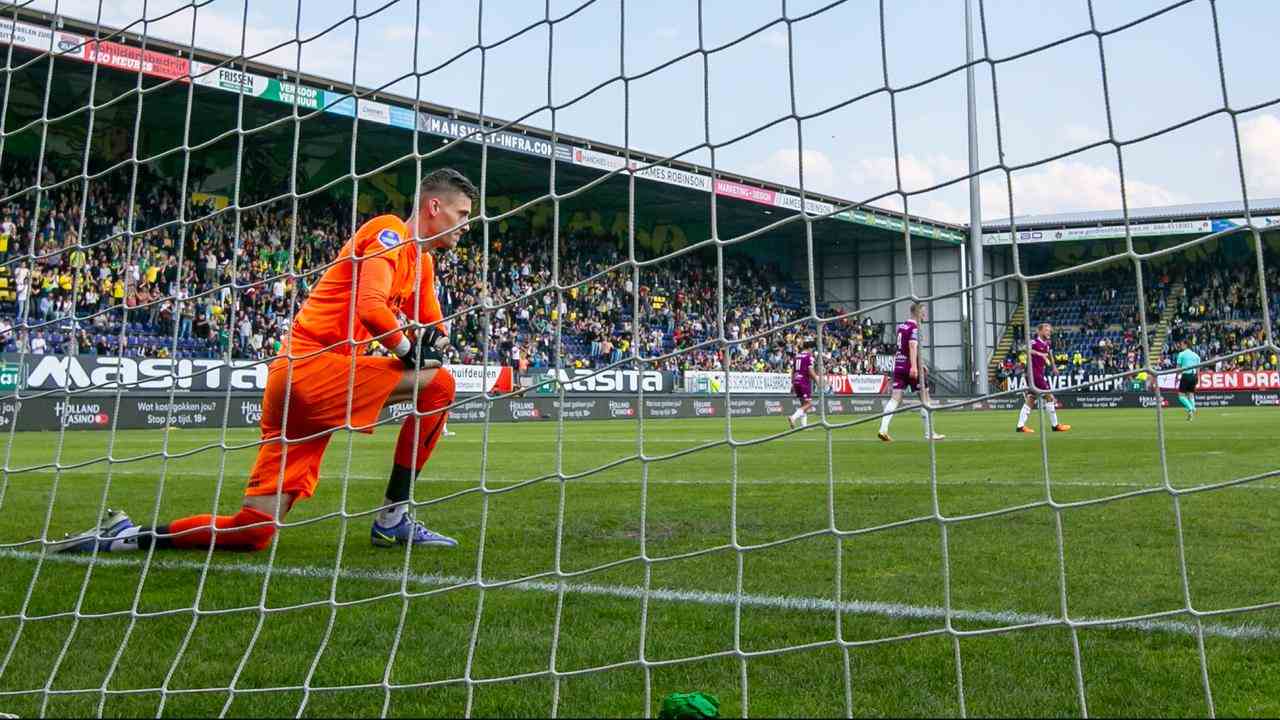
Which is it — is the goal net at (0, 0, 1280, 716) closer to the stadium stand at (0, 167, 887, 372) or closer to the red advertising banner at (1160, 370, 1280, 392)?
the stadium stand at (0, 167, 887, 372)

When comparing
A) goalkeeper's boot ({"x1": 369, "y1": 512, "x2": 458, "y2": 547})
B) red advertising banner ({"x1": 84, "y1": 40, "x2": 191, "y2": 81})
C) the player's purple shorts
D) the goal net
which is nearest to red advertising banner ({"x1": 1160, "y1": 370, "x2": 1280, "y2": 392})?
the player's purple shorts

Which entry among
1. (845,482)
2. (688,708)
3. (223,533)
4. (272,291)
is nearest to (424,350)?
(223,533)

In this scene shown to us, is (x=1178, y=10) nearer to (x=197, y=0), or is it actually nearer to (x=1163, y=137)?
(x=1163, y=137)

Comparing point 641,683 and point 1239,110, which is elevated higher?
point 1239,110

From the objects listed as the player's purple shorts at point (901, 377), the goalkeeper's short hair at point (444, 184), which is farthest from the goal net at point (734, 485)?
the player's purple shorts at point (901, 377)

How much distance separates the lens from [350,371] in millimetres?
4215

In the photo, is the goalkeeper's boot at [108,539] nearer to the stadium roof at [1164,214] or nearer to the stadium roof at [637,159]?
the stadium roof at [637,159]

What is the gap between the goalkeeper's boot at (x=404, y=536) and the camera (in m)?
4.78

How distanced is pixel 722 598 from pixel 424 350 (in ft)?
5.92

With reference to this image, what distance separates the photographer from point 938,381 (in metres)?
31.2

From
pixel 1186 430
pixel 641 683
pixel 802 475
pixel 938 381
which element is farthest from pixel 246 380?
pixel 938 381

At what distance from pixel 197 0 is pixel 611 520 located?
304 cm

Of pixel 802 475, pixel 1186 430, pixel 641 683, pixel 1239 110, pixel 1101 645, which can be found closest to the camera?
pixel 1239 110

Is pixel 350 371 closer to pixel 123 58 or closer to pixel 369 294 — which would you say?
pixel 369 294
